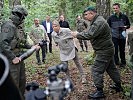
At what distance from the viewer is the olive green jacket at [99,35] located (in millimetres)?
6777

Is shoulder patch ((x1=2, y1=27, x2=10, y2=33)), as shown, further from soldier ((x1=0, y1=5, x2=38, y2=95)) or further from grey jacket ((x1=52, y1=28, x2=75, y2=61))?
grey jacket ((x1=52, y1=28, x2=75, y2=61))

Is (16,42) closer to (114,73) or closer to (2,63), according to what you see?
(114,73)

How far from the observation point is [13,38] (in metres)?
5.64

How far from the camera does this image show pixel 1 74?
1.43m

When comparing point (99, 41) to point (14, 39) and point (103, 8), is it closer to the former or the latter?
point (14, 39)

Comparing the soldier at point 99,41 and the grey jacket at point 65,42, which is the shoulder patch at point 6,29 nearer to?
the soldier at point 99,41

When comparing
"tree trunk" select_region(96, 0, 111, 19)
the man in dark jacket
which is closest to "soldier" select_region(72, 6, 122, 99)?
the man in dark jacket

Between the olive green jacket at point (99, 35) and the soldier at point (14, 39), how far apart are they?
4.96 ft

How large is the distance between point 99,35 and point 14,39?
6.83 ft

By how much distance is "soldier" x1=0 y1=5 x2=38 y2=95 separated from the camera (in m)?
5.54

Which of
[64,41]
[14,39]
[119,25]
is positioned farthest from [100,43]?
[119,25]

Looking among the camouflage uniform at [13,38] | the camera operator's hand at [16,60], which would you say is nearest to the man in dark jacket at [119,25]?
the camouflage uniform at [13,38]

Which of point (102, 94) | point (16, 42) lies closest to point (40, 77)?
point (102, 94)

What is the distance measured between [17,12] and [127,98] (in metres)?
3.18
